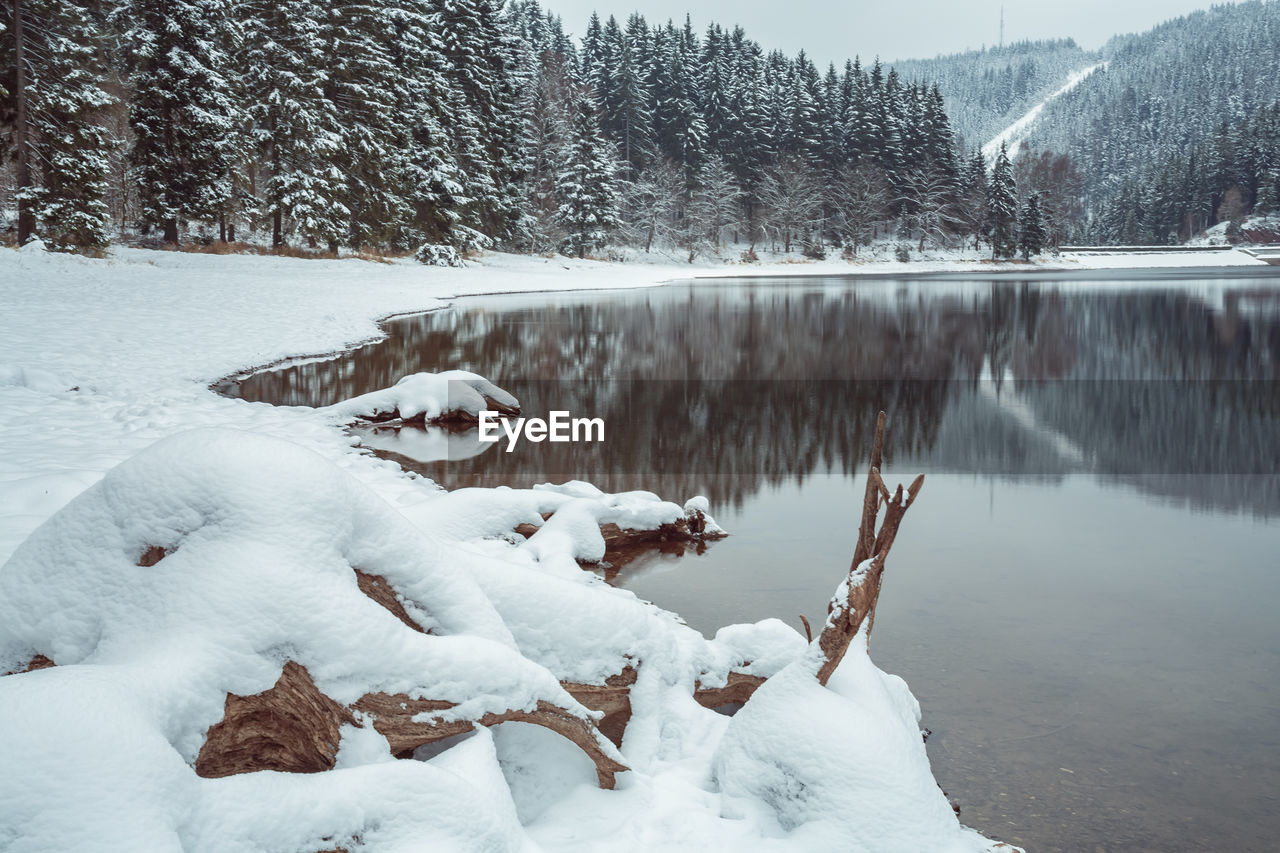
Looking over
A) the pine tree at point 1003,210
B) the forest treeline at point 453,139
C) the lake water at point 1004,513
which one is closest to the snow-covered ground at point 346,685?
the lake water at point 1004,513

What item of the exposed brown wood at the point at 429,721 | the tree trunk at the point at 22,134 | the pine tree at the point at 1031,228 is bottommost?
the exposed brown wood at the point at 429,721

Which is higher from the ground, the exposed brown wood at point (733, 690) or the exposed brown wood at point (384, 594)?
the exposed brown wood at point (384, 594)

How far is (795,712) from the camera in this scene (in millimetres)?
3355

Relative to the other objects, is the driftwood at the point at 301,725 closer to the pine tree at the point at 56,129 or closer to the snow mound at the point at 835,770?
the snow mound at the point at 835,770

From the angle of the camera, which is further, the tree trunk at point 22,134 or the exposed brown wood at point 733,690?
the tree trunk at point 22,134

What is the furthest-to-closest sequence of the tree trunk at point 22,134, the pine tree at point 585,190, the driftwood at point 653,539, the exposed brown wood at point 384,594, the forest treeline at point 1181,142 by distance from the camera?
the forest treeline at point 1181,142
the pine tree at point 585,190
the tree trunk at point 22,134
the driftwood at point 653,539
the exposed brown wood at point 384,594

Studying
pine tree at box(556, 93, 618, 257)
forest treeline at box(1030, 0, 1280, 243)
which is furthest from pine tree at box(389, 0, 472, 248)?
forest treeline at box(1030, 0, 1280, 243)

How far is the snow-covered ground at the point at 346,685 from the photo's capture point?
2.07 m

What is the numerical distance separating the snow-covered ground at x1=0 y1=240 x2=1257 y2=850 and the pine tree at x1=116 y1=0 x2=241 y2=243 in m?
27.7

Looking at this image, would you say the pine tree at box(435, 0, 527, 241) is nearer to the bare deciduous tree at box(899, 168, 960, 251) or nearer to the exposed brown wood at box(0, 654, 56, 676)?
the bare deciduous tree at box(899, 168, 960, 251)

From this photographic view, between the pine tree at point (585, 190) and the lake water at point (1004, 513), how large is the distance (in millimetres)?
34784

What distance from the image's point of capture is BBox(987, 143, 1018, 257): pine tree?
73062 mm

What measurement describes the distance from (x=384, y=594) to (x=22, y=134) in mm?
24513

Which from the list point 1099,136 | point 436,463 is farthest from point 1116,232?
point 436,463
